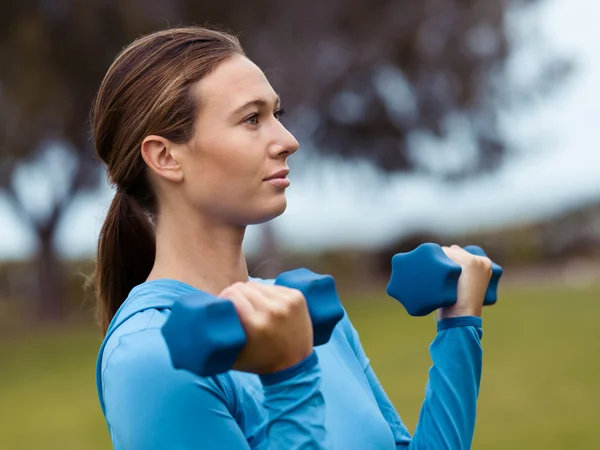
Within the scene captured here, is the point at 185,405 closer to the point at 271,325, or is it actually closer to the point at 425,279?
the point at 271,325

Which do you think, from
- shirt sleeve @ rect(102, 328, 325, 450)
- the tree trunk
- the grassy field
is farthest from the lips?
the tree trunk

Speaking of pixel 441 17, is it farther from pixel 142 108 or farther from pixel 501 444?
pixel 142 108

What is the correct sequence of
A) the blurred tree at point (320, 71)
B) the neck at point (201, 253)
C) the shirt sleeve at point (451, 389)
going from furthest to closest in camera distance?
1. the blurred tree at point (320, 71)
2. the neck at point (201, 253)
3. the shirt sleeve at point (451, 389)

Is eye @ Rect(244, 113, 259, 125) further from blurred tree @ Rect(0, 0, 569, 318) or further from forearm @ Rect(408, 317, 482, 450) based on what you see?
blurred tree @ Rect(0, 0, 569, 318)

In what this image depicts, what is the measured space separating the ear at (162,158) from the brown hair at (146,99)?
0.02 meters

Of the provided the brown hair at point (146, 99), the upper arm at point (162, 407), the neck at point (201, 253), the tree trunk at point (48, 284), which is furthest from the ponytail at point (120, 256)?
the tree trunk at point (48, 284)

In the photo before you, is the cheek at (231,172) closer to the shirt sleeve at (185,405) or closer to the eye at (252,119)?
the eye at (252,119)

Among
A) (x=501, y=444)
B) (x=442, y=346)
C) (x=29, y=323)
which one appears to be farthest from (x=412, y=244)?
(x=442, y=346)

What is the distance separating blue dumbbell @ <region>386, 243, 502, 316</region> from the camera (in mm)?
1370

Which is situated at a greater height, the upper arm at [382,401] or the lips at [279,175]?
the lips at [279,175]

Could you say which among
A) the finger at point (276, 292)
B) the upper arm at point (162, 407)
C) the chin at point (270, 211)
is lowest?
the upper arm at point (162, 407)

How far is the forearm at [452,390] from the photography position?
52.7 inches

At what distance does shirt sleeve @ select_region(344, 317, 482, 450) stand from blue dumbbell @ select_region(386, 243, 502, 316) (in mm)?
59

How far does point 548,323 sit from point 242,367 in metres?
9.12
